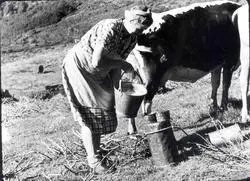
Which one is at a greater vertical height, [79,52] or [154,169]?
[79,52]

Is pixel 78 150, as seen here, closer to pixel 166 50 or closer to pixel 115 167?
pixel 115 167

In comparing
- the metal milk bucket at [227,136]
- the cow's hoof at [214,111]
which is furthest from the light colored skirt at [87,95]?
the cow's hoof at [214,111]

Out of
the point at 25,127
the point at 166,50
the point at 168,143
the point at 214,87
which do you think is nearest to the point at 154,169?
the point at 168,143

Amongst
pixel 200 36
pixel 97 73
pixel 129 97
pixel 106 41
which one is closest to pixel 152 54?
pixel 200 36

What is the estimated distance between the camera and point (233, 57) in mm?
7668

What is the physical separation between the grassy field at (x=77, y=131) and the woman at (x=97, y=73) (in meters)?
0.33

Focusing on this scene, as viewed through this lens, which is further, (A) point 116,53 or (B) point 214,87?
(B) point 214,87

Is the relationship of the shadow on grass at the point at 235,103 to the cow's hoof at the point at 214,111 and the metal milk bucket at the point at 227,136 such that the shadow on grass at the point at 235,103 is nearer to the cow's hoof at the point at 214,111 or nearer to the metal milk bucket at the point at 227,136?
the cow's hoof at the point at 214,111

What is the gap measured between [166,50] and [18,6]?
524 cm

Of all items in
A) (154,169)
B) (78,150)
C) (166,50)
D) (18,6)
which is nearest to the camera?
(154,169)

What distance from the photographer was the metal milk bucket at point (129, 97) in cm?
487

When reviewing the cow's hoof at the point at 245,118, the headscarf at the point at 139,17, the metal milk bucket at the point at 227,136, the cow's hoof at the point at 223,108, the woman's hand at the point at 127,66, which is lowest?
the cow's hoof at the point at 223,108

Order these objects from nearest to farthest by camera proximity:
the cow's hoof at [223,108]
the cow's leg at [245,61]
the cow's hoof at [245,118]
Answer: the cow's hoof at [245,118] < the cow's leg at [245,61] < the cow's hoof at [223,108]

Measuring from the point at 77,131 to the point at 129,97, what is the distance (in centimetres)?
204
